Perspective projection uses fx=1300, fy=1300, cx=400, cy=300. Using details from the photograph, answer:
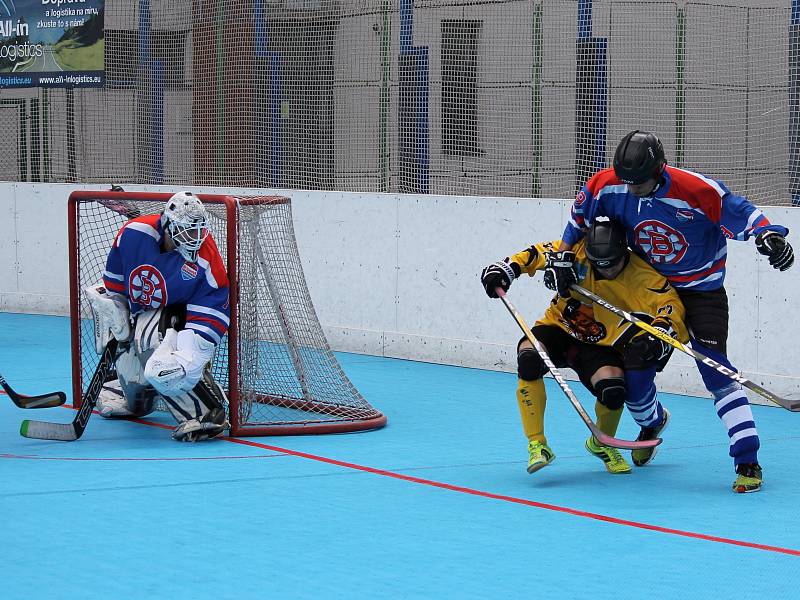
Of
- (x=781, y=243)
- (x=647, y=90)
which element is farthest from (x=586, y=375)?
(x=647, y=90)

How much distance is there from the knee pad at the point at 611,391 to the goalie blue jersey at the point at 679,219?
43cm

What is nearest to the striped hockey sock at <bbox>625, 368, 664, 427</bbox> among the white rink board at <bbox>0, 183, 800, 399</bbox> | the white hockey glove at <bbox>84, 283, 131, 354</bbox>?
the white rink board at <bbox>0, 183, 800, 399</bbox>

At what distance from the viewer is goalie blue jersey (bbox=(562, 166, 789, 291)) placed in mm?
4625

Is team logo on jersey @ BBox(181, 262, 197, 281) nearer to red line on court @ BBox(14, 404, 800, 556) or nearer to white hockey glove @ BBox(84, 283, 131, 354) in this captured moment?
white hockey glove @ BBox(84, 283, 131, 354)

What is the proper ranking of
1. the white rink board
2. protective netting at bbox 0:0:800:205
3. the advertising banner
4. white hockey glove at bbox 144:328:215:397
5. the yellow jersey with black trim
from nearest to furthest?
1. the yellow jersey with black trim
2. white hockey glove at bbox 144:328:215:397
3. the white rink board
4. protective netting at bbox 0:0:800:205
5. the advertising banner

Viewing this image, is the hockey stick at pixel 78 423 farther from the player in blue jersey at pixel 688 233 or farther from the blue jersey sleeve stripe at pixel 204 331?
the player in blue jersey at pixel 688 233

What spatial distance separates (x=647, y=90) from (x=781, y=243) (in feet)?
11.2

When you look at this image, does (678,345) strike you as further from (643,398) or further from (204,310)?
(204,310)

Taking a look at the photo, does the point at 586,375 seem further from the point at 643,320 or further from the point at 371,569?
the point at 371,569

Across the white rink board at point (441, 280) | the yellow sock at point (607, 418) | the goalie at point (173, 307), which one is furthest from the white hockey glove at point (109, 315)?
the white rink board at point (441, 280)

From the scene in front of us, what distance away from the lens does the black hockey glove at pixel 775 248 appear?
4.39 meters

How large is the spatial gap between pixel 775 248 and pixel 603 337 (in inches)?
30.7

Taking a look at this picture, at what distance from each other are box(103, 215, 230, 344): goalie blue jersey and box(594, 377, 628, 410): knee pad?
169 centimetres

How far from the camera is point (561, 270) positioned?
15.8 feet
